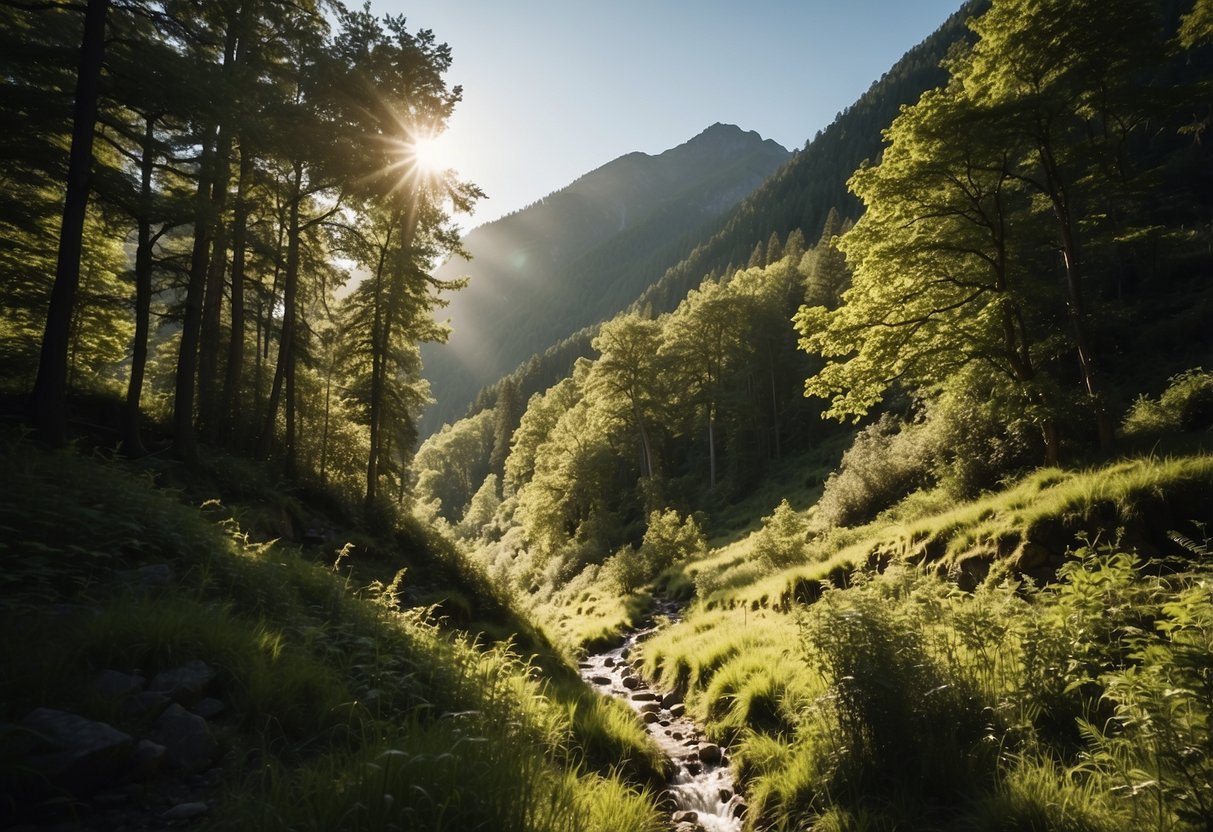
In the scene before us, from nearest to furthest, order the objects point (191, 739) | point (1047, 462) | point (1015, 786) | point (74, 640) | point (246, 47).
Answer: point (191, 739)
point (74, 640)
point (1015, 786)
point (1047, 462)
point (246, 47)

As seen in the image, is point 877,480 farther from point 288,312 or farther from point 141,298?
point 141,298

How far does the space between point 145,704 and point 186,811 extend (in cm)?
100

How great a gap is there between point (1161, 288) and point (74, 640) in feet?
105

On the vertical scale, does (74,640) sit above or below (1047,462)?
below

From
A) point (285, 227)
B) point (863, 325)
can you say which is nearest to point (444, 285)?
point (285, 227)

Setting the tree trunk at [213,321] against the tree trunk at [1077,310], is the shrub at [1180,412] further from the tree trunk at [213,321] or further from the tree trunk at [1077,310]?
the tree trunk at [213,321]

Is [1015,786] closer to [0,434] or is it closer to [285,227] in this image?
[0,434]

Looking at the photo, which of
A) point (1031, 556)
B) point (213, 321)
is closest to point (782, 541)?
point (1031, 556)

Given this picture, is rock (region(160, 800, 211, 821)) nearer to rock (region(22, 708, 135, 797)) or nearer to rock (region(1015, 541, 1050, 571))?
rock (region(22, 708, 135, 797))

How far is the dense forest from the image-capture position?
146 inches

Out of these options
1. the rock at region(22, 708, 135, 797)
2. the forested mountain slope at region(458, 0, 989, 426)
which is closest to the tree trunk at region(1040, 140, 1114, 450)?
the rock at region(22, 708, 135, 797)

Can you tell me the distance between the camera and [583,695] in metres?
8.49

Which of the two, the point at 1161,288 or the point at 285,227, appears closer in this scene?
the point at 285,227

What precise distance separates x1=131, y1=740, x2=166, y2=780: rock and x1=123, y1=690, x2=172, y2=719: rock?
0.33 metres
